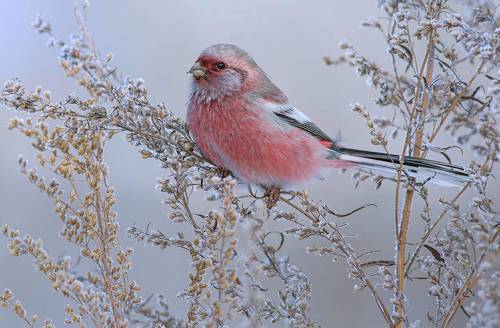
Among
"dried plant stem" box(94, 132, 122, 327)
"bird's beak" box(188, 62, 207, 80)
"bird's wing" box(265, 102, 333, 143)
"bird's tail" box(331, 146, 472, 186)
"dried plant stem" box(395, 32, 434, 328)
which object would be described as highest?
"bird's wing" box(265, 102, 333, 143)

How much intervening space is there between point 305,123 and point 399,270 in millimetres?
1561

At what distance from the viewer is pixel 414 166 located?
2178 millimetres

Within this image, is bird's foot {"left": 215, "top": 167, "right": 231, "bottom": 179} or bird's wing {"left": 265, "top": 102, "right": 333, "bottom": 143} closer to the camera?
bird's foot {"left": 215, "top": 167, "right": 231, "bottom": 179}

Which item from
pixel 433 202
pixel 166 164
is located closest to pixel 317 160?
pixel 166 164

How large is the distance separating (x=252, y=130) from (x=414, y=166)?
0.97m

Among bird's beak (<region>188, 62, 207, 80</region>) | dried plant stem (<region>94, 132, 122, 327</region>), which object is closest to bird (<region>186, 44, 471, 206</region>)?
bird's beak (<region>188, 62, 207, 80</region>)

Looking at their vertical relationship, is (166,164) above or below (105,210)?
above

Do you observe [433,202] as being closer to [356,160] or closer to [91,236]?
[356,160]

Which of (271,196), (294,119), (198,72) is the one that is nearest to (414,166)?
(271,196)

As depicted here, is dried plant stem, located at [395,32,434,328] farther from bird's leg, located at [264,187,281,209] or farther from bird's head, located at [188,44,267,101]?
bird's head, located at [188,44,267,101]

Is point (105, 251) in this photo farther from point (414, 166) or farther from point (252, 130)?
point (252, 130)

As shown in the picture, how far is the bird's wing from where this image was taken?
318 cm

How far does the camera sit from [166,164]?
6.66ft

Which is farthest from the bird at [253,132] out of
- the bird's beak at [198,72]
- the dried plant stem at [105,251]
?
the dried plant stem at [105,251]
